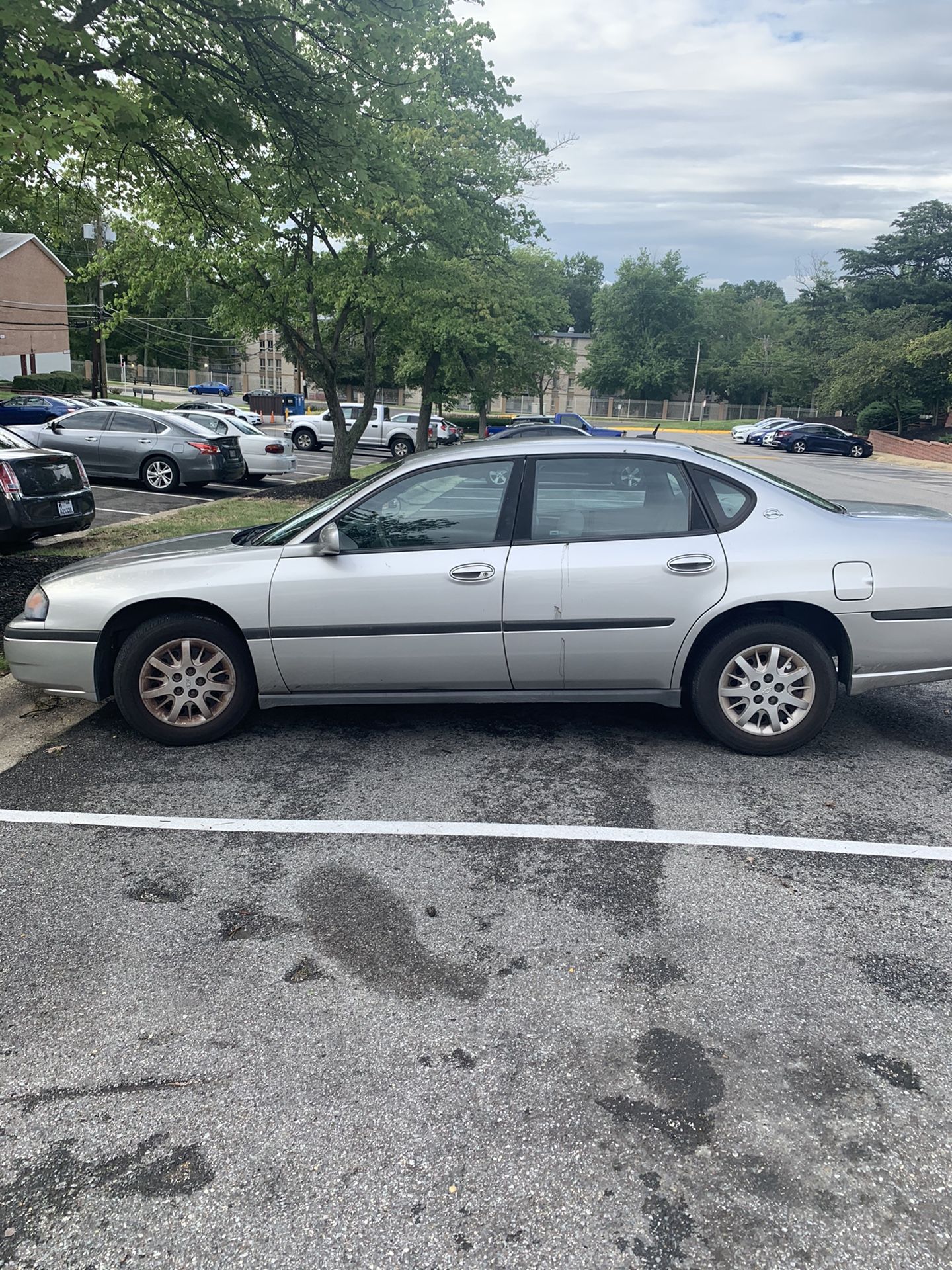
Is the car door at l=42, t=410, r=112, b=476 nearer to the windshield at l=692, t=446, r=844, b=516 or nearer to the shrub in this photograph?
the windshield at l=692, t=446, r=844, b=516

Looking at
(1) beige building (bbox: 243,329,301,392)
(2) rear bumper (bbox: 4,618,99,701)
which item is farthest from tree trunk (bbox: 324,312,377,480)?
(1) beige building (bbox: 243,329,301,392)

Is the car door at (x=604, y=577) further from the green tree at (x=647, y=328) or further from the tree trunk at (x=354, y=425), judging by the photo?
the green tree at (x=647, y=328)

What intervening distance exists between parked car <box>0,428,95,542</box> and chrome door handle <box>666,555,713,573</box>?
721 cm

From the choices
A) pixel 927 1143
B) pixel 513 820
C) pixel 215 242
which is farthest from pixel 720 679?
pixel 215 242

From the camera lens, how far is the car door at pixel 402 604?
4738mm

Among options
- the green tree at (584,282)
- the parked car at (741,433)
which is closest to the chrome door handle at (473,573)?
the parked car at (741,433)

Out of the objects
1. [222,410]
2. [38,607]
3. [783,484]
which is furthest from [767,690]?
[222,410]

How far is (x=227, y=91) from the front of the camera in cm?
839

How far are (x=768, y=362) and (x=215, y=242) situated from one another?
79029 millimetres

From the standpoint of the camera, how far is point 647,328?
82.2 meters

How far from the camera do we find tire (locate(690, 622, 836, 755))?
15.5 ft

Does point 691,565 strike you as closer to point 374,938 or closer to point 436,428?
point 374,938

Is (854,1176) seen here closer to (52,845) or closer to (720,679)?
(720,679)

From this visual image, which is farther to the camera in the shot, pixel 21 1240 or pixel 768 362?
pixel 768 362
